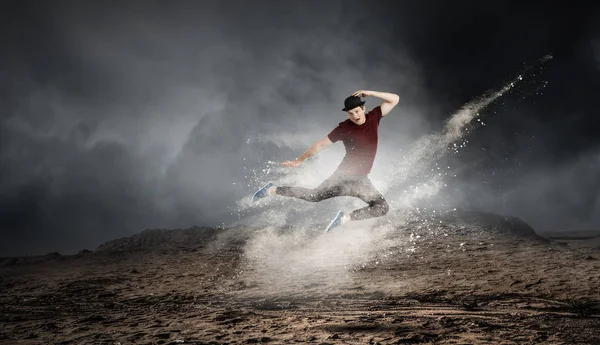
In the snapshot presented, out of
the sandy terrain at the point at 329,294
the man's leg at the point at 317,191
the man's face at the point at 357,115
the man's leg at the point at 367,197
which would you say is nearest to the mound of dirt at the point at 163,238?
the sandy terrain at the point at 329,294

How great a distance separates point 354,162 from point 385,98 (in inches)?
59.3

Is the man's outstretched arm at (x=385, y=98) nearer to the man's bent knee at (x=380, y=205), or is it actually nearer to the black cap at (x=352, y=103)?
the black cap at (x=352, y=103)

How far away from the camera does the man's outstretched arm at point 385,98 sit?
627cm

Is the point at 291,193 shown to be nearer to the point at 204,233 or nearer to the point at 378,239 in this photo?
the point at 378,239

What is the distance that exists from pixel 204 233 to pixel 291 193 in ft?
36.5

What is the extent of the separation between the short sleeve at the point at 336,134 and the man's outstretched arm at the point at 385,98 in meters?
0.96

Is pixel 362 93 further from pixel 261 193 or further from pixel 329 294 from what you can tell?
pixel 329 294

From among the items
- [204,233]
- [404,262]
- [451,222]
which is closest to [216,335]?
[404,262]

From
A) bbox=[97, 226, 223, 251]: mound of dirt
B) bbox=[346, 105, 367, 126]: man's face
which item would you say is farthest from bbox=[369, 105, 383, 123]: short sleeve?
bbox=[97, 226, 223, 251]: mound of dirt

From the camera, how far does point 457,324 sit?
409 cm

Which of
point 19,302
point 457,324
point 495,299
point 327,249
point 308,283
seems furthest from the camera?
point 327,249

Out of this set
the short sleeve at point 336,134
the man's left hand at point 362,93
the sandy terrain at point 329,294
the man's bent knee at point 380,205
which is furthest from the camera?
the man's bent knee at point 380,205

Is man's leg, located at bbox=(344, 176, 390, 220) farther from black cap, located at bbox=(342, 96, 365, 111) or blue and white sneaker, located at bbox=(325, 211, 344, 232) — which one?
black cap, located at bbox=(342, 96, 365, 111)

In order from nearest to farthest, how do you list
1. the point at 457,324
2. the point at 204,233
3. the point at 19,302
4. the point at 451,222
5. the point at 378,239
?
the point at 457,324
the point at 19,302
the point at 378,239
the point at 451,222
the point at 204,233
